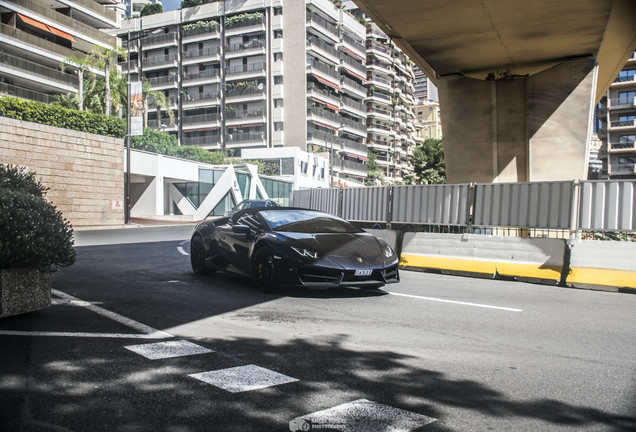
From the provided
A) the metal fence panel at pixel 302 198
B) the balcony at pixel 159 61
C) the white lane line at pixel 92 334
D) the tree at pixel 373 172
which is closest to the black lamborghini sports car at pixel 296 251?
the white lane line at pixel 92 334

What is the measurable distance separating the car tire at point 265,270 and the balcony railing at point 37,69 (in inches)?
1774

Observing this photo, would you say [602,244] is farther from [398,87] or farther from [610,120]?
[398,87]

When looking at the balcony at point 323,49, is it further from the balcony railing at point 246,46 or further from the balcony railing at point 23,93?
the balcony railing at point 23,93

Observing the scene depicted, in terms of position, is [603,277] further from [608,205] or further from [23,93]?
[23,93]

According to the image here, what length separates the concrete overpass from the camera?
1340 centimetres

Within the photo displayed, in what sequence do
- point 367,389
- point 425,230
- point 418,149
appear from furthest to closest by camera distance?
point 418,149
point 425,230
point 367,389

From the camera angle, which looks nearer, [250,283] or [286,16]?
[250,283]

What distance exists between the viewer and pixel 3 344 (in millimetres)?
4809

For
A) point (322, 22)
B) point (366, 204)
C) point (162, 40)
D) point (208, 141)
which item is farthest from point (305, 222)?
point (162, 40)

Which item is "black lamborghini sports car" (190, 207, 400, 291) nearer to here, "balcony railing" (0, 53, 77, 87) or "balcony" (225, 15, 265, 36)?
"balcony railing" (0, 53, 77, 87)

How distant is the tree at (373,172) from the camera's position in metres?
86.1

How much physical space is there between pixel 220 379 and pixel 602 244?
7.73 meters

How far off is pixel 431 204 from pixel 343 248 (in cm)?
498

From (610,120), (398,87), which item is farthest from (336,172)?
(610,120)
